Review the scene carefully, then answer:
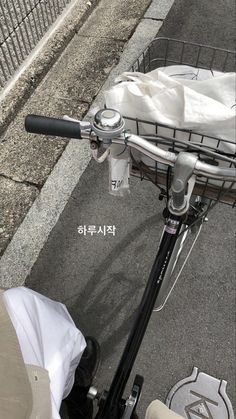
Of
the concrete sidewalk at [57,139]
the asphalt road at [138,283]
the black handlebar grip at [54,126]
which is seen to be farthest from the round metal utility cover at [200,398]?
the black handlebar grip at [54,126]

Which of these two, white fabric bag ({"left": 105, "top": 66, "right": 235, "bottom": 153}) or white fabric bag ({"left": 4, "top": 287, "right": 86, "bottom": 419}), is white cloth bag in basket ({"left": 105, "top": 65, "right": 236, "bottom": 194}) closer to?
white fabric bag ({"left": 105, "top": 66, "right": 235, "bottom": 153})

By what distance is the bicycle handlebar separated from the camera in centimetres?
127

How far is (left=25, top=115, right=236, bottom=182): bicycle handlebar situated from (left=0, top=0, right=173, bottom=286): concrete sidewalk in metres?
1.65

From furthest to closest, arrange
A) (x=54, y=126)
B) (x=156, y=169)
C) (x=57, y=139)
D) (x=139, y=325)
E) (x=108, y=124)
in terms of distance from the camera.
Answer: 1. (x=57, y=139)
2. (x=139, y=325)
3. (x=156, y=169)
4. (x=54, y=126)
5. (x=108, y=124)

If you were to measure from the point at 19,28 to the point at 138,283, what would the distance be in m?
2.50

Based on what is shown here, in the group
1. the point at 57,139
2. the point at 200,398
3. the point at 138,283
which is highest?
the point at 57,139

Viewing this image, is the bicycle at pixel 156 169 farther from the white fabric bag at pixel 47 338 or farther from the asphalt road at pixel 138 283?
the asphalt road at pixel 138 283

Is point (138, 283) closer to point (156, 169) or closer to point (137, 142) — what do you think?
point (156, 169)

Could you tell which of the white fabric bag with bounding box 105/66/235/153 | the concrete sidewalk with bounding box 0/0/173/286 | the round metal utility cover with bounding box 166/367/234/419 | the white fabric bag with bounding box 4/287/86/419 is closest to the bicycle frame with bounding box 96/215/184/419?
the white fabric bag with bounding box 4/287/86/419

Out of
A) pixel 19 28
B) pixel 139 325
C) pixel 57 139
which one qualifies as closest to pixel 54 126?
pixel 139 325

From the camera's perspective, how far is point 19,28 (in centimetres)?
367

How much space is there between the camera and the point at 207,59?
4.07 metres

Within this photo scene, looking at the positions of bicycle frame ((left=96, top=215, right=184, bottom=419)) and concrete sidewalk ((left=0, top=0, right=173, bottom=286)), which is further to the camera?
concrete sidewalk ((left=0, top=0, right=173, bottom=286))

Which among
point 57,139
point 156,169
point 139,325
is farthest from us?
point 57,139
